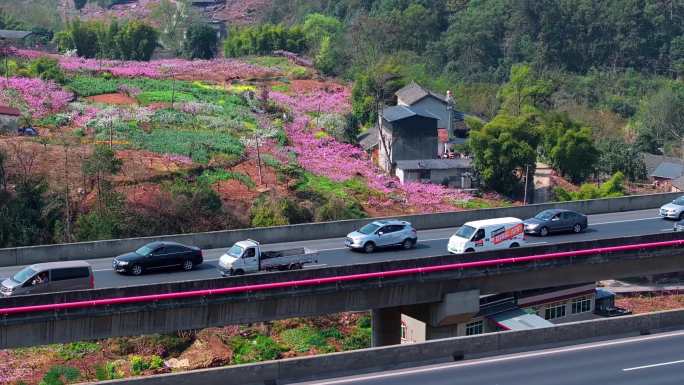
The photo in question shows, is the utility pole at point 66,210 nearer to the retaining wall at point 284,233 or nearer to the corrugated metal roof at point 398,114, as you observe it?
the retaining wall at point 284,233

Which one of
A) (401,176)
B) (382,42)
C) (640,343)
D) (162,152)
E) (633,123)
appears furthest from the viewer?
(382,42)

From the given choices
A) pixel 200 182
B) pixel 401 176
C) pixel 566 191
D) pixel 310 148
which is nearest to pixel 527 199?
pixel 566 191

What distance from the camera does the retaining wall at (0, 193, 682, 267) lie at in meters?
42.9

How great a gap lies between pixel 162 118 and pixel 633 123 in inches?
2408

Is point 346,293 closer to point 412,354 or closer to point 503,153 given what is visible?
point 412,354

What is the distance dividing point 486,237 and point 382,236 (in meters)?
4.65

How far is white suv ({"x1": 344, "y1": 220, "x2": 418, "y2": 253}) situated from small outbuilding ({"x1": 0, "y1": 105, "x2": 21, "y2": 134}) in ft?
106

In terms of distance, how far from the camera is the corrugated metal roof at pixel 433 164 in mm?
70525

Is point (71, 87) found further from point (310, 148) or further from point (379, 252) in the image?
point (379, 252)

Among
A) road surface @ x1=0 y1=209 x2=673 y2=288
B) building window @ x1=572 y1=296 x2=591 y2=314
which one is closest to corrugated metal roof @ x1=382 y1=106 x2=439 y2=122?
road surface @ x1=0 y1=209 x2=673 y2=288

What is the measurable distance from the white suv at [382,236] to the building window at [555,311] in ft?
23.1

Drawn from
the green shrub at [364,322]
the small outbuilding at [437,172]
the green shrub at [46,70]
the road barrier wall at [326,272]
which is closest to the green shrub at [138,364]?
the road barrier wall at [326,272]

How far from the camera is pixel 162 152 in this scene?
66.2m

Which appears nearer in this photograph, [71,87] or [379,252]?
[379,252]
